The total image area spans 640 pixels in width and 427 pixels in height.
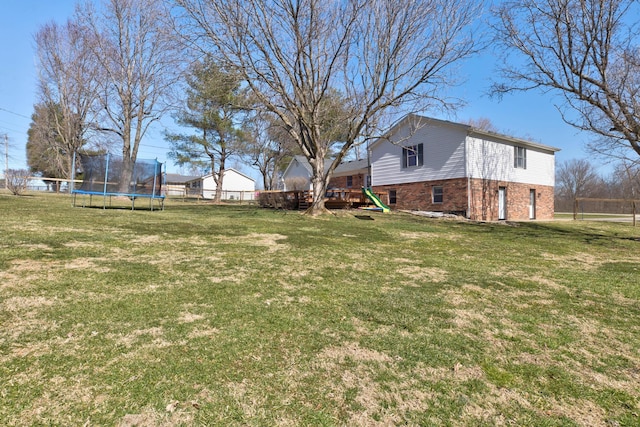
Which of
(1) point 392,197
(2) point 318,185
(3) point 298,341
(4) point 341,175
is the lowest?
(3) point 298,341

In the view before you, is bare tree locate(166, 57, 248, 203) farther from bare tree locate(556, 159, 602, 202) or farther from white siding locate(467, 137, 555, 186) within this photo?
bare tree locate(556, 159, 602, 202)

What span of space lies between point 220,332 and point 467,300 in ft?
9.24

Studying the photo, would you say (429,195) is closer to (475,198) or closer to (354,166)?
(475,198)

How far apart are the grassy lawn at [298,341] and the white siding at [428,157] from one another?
1372cm

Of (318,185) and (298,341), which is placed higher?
(318,185)

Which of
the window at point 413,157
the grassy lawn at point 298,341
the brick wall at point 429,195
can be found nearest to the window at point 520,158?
the brick wall at point 429,195

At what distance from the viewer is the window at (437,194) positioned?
19.1 m

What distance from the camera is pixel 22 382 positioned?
1931 millimetres

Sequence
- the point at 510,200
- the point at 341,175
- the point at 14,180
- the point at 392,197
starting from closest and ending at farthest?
1. the point at 14,180
2. the point at 510,200
3. the point at 392,197
4. the point at 341,175

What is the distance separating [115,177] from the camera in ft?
37.0

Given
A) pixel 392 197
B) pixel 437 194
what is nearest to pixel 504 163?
pixel 437 194

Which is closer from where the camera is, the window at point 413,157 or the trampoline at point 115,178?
the trampoline at point 115,178

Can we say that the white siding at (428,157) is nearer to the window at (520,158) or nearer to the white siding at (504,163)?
the white siding at (504,163)

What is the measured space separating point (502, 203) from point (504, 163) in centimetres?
235
